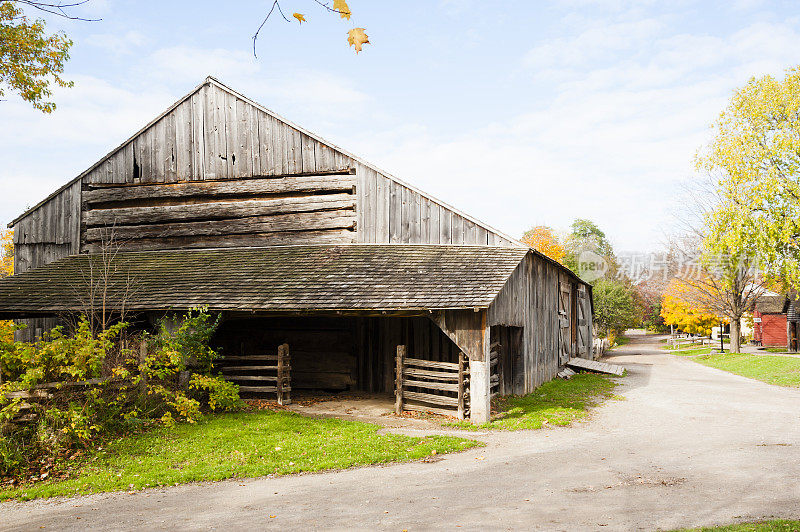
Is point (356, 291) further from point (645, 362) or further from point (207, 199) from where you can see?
point (645, 362)

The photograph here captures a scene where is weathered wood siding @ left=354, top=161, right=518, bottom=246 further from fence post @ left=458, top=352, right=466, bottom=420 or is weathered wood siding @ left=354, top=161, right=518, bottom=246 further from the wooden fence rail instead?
fence post @ left=458, top=352, right=466, bottom=420

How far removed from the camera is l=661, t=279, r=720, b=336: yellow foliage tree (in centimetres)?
3447

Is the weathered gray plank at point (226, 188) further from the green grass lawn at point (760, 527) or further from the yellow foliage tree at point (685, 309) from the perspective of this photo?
the yellow foliage tree at point (685, 309)

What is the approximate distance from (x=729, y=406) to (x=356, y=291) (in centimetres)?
949

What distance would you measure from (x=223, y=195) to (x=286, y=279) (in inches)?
176

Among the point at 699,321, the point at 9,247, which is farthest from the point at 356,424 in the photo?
the point at 9,247

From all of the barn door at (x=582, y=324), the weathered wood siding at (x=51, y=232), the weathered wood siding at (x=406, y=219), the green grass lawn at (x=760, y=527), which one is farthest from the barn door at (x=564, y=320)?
the weathered wood siding at (x=51, y=232)

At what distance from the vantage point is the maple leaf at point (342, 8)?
408 centimetres

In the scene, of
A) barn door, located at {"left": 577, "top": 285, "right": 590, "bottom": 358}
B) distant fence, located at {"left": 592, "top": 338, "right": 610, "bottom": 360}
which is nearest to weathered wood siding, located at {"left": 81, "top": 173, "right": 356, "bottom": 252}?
barn door, located at {"left": 577, "top": 285, "right": 590, "bottom": 358}

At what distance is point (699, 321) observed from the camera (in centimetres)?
4134

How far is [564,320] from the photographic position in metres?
21.9

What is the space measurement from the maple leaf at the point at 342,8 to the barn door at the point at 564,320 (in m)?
17.8

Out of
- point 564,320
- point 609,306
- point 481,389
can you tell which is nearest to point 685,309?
point 609,306

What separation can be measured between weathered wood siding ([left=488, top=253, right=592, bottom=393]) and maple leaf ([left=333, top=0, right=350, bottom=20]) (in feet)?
29.3
